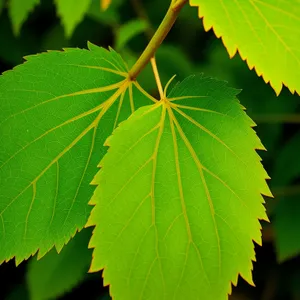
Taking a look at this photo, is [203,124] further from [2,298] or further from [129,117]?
[2,298]

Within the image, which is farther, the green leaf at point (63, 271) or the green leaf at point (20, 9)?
the green leaf at point (63, 271)

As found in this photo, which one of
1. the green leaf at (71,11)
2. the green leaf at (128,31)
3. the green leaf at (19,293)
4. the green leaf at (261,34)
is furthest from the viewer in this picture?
the green leaf at (19,293)

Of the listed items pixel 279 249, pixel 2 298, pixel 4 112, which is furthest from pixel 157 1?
pixel 4 112

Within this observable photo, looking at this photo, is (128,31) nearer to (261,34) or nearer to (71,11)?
(71,11)

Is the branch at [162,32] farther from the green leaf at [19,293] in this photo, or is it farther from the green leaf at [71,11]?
the green leaf at [19,293]

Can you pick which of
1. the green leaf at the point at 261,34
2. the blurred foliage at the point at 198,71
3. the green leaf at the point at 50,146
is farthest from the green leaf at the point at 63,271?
the green leaf at the point at 261,34

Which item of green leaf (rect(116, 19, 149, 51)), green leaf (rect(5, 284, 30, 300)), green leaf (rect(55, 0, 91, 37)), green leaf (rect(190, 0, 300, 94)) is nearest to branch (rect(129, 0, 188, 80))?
green leaf (rect(190, 0, 300, 94))

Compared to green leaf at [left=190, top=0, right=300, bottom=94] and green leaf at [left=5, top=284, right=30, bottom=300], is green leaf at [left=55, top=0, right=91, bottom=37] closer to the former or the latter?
green leaf at [left=190, top=0, right=300, bottom=94]

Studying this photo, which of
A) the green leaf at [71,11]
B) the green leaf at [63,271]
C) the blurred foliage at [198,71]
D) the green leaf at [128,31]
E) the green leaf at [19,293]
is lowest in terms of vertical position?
the green leaf at [19,293]
